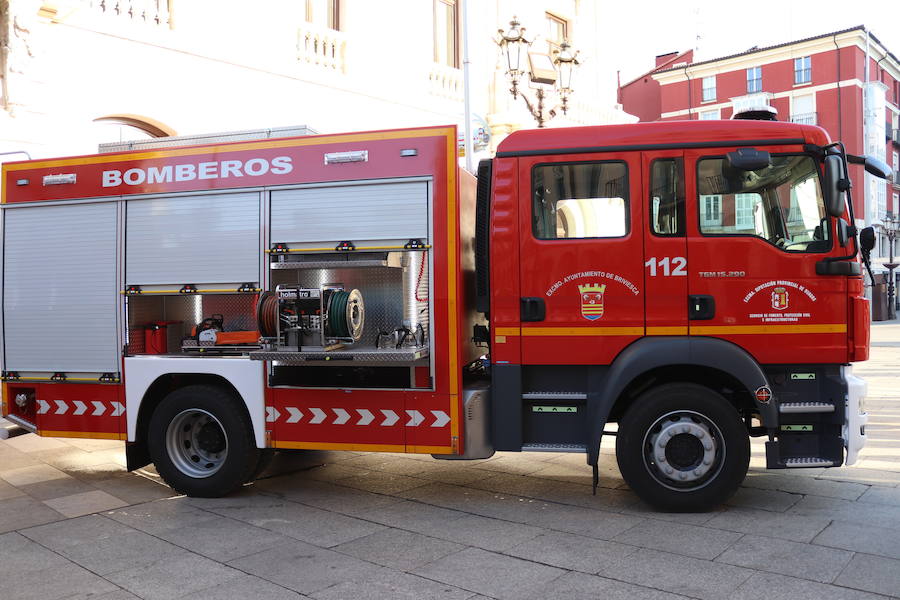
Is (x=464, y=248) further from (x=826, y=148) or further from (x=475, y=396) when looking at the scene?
(x=826, y=148)

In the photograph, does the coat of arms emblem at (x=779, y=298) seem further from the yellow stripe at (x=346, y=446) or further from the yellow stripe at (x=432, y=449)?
the yellow stripe at (x=346, y=446)

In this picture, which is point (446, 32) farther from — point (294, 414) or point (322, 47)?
point (294, 414)

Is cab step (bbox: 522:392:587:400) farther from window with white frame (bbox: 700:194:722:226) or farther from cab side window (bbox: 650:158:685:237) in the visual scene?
window with white frame (bbox: 700:194:722:226)

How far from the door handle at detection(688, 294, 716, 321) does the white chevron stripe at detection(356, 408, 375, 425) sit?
7.98ft

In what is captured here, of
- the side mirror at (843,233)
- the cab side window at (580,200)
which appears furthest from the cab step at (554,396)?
the side mirror at (843,233)

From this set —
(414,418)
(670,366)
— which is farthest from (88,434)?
(670,366)

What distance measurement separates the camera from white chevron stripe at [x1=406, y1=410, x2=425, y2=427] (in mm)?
6109

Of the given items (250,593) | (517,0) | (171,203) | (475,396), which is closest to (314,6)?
(517,0)

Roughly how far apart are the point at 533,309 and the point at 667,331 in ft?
3.10

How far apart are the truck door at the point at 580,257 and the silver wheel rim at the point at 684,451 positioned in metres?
0.62

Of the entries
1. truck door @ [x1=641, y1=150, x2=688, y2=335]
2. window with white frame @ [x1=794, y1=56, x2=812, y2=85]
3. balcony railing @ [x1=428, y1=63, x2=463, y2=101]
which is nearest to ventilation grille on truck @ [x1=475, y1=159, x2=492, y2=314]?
truck door @ [x1=641, y1=150, x2=688, y2=335]

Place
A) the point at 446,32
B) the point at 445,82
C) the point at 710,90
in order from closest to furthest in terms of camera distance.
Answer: the point at 445,82 → the point at 446,32 → the point at 710,90

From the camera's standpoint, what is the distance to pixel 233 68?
13.9 metres

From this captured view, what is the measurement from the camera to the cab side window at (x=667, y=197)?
19.1 feet
